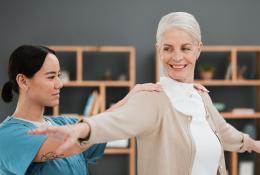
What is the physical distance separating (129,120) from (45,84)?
631 millimetres

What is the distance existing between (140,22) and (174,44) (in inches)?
136

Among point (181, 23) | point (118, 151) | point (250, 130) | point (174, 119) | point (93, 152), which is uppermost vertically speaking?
point (181, 23)

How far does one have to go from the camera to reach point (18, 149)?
174 centimetres

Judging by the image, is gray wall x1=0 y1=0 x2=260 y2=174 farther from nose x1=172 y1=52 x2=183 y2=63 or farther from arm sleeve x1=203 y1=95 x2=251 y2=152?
nose x1=172 y1=52 x2=183 y2=63

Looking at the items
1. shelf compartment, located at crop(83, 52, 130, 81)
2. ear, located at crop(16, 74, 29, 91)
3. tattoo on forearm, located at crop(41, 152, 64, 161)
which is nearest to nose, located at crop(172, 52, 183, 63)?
tattoo on forearm, located at crop(41, 152, 64, 161)

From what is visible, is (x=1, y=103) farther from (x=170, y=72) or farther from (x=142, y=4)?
(x=170, y=72)

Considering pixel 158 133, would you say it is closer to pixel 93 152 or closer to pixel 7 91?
pixel 93 152

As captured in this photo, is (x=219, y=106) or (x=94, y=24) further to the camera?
(x=94, y=24)

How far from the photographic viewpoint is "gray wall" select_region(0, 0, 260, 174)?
4.85m

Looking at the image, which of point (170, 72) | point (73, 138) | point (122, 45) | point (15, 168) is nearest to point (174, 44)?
point (170, 72)

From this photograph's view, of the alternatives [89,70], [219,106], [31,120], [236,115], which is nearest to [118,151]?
[89,70]

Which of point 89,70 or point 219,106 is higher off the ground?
point 89,70

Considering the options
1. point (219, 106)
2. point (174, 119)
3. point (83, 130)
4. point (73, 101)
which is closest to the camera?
point (83, 130)

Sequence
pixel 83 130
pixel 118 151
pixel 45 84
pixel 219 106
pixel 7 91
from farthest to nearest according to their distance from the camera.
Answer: pixel 219 106, pixel 118 151, pixel 7 91, pixel 45 84, pixel 83 130
